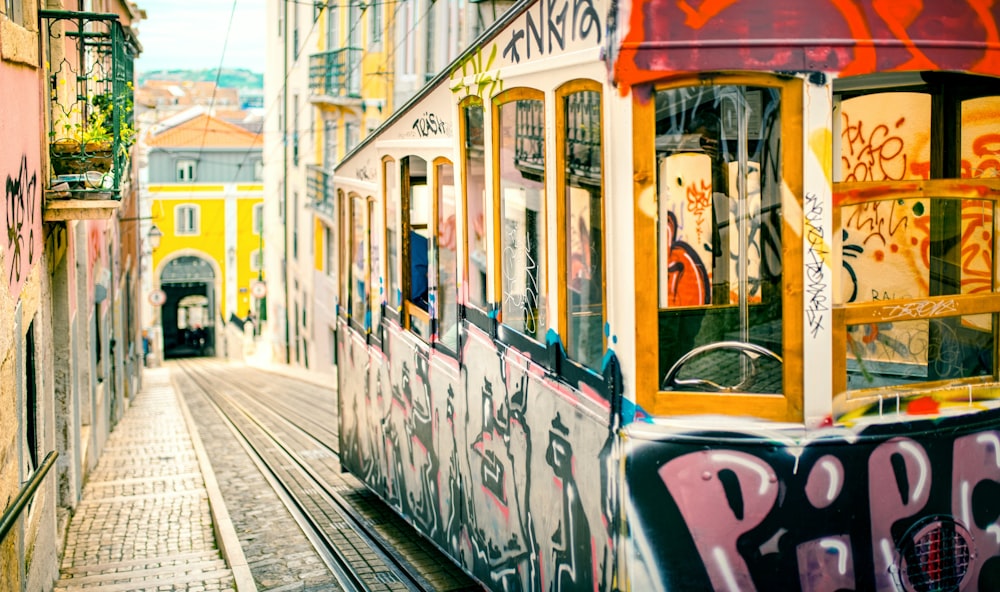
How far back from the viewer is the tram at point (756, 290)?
443 cm

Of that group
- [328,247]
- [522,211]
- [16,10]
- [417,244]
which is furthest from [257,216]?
[522,211]

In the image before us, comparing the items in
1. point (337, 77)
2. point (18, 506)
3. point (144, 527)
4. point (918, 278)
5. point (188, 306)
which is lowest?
point (144, 527)

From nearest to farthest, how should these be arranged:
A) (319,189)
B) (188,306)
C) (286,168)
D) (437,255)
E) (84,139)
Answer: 1. (437,255)
2. (84,139)
3. (319,189)
4. (286,168)
5. (188,306)

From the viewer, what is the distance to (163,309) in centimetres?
5894

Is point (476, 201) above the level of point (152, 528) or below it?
above

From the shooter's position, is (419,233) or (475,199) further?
(419,233)

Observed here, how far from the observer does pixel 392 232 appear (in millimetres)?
8508

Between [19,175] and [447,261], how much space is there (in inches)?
106

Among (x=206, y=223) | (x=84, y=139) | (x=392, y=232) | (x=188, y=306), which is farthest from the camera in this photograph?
(x=188, y=306)

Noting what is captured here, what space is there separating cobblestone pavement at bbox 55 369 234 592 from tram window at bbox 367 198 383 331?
2.23m

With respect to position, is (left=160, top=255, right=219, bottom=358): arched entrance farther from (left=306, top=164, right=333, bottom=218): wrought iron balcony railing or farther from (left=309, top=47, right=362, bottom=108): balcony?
(left=309, top=47, right=362, bottom=108): balcony

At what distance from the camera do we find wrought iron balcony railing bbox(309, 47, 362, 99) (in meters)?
29.1

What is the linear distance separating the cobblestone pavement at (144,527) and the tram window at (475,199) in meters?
3.06

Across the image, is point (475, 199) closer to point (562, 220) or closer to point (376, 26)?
point (562, 220)
